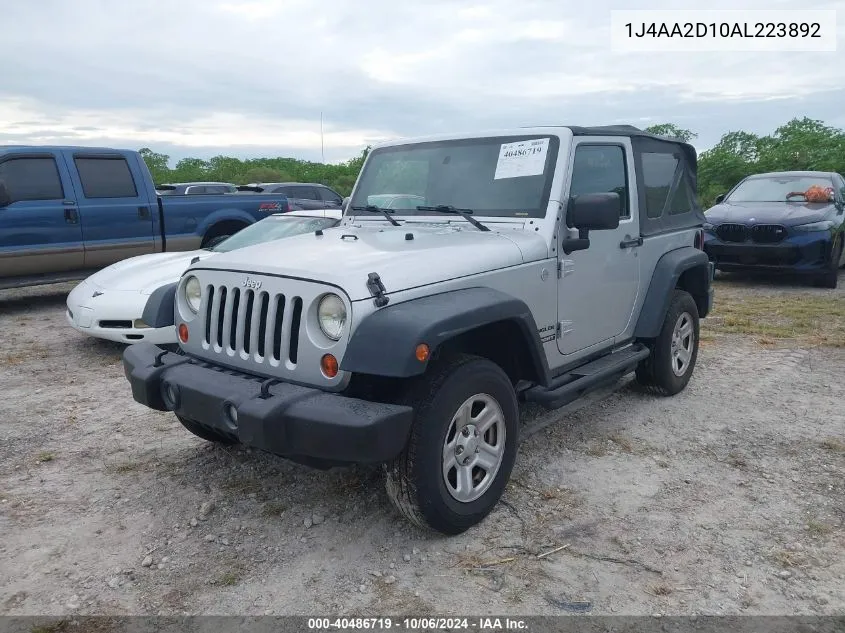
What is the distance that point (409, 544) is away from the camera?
10.5 feet

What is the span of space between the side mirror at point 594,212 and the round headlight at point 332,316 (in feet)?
4.87

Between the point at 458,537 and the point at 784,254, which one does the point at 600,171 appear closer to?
the point at 458,537

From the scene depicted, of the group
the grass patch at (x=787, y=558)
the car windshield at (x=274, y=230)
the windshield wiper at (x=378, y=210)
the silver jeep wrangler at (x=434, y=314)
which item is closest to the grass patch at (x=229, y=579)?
the silver jeep wrangler at (x=434, y=314)

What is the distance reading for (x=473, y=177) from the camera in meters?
4.16

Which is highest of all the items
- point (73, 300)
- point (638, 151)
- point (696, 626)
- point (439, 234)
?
point (638, 151)

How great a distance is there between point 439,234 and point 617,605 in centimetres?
205

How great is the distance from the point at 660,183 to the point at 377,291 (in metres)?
3.02

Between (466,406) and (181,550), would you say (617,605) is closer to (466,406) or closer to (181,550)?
(466,406)

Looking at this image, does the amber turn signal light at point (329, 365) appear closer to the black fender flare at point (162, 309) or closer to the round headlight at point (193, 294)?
the round headlight at point (193, 294)

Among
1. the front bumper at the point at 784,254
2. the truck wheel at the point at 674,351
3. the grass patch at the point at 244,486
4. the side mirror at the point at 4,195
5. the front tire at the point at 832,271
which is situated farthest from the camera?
the front tire at the point at 832,271

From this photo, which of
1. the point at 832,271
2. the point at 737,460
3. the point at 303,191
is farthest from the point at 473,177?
the point at 303,191

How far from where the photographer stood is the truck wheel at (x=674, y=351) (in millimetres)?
4996

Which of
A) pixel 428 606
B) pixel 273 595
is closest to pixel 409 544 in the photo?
pixel 428 606

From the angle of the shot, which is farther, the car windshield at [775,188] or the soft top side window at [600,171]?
the car windshield at [775,188]
